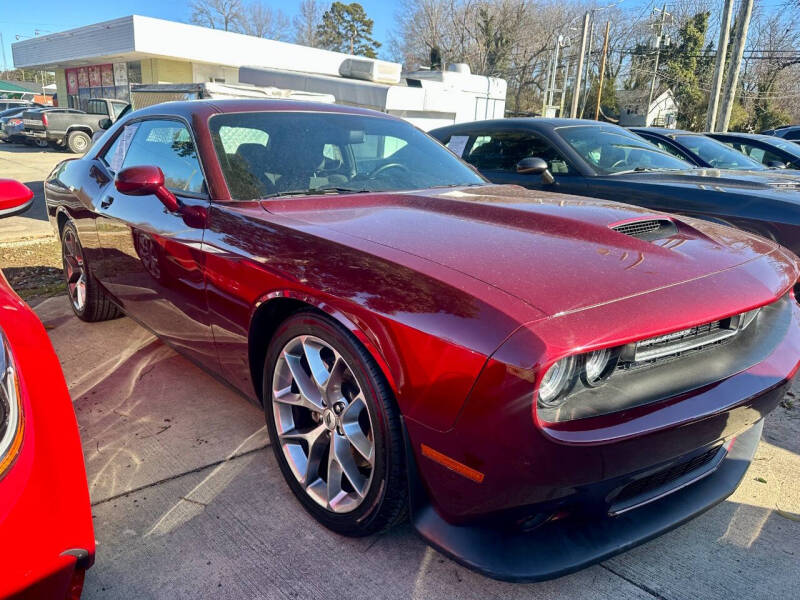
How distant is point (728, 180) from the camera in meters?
4.52

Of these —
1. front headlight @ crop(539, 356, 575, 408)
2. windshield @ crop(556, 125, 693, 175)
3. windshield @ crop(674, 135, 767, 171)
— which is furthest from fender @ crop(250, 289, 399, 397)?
windshield @ crop(674, 135, 767, 171)

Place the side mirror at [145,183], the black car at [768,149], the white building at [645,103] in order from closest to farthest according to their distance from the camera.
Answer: the side mirror at [145,183], the black car at [768,149], the white building at [645,103]

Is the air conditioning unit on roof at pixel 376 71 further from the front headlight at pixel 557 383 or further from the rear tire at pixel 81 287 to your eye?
the front headlight at pixel 557 383

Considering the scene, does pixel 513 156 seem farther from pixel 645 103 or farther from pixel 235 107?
pixel 645 103

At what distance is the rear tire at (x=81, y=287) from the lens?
12.6ft

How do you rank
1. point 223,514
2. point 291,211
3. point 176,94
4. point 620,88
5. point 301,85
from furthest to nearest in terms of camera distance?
point 620,88
point 301,85
point 176,94
point 291,211
point 223,514

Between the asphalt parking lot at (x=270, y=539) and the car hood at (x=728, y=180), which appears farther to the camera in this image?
the car hood at (x=728, y=180)

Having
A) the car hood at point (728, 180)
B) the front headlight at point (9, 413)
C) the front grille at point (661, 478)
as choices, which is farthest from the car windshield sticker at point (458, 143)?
the front headlight at point (9, 413)

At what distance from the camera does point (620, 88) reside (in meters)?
48.8

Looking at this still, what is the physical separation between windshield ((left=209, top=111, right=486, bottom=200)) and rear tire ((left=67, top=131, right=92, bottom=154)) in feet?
65.6

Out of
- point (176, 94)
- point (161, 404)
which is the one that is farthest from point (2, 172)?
point (161, 404)

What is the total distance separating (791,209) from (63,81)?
3815 centimetres

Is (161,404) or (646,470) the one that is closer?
(646,470)

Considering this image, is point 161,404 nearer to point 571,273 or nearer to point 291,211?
point 291,211
